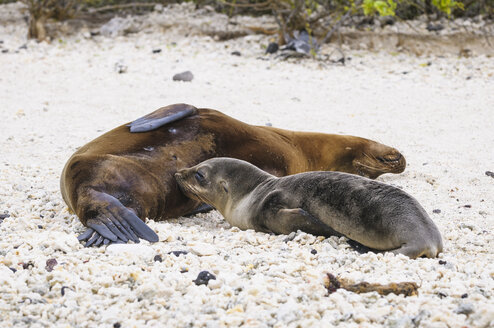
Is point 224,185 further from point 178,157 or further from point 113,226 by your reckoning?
point 113,226

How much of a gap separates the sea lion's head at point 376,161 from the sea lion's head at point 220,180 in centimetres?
155

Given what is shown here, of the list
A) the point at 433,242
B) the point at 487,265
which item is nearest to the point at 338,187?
the point at 433,242

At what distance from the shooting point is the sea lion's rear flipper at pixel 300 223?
140 inches

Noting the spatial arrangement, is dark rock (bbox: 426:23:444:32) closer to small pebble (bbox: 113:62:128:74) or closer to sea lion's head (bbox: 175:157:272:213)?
small pebble (bbox: 113:62:128:74)

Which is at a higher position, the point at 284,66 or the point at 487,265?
the point at 487,265

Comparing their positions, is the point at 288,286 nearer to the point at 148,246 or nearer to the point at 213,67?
the point at 148,246

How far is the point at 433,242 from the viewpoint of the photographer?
332cm

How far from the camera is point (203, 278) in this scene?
281 centimetres

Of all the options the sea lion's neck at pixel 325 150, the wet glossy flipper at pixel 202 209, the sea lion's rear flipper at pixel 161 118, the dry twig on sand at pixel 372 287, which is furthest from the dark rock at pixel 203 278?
the sea lion's neck at pixel 325 150

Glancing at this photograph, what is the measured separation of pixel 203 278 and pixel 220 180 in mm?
1498

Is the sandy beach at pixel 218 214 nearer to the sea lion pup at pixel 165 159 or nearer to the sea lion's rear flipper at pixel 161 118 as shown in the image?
the sea lion pup at pixel 165 159

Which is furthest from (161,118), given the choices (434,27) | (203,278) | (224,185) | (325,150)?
(434,27)

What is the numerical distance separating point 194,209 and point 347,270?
175 cm

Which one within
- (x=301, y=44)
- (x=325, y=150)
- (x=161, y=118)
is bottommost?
(x=301, y=44)
